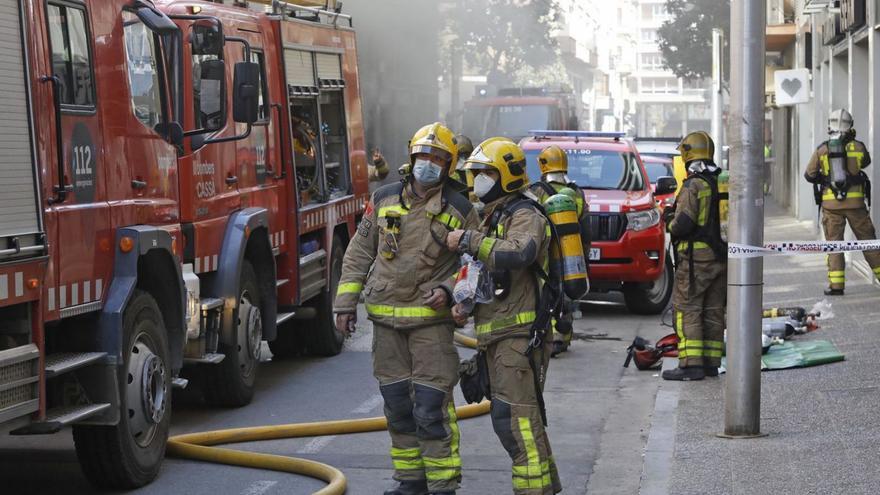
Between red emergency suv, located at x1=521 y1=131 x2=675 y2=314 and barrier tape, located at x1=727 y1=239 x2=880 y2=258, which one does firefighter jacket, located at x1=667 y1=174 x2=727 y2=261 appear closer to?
barrier tape, located at x1=727 y1=239 x2=880 y2=258

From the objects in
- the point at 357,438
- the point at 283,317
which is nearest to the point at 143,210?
the point at 357,438

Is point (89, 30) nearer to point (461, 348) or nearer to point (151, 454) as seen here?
point (151, 454)

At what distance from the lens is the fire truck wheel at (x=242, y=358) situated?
980 cm

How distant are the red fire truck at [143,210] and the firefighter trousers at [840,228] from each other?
626cm

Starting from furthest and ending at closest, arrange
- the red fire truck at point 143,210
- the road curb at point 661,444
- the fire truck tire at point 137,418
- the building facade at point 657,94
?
1. the building facade at point 657,94
2. the fire truck tire at point 137,418
3. the road curb at point 661,444
4. the red fire truck at point 143,210

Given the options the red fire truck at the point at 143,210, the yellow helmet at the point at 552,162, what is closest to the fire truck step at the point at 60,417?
the red fire truck at the point at 143,210

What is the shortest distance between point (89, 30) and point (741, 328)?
3925 millimetres

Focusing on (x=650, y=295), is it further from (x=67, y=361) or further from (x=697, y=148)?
(x=67, y=361)

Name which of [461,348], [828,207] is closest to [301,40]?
[461,348]

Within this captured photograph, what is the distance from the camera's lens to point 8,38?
6.34 metres

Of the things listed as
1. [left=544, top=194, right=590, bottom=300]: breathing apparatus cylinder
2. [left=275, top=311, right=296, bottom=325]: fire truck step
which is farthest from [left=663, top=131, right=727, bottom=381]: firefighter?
[left=544, top=194, right=590, bottom=300]: breathing apparatus cylinder

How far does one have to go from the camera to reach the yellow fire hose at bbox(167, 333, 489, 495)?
764cm

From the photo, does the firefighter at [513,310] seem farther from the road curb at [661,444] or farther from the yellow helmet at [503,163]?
the road curb at [661,444]

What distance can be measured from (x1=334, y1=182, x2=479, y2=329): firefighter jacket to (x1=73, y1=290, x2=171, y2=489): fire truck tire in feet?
4.36
